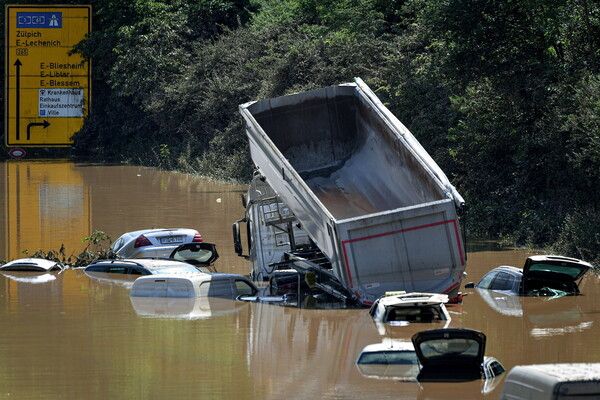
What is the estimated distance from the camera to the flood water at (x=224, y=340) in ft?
43.3

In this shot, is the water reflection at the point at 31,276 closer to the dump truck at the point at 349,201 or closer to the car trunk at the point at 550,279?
the dump truck at the point at 349,201

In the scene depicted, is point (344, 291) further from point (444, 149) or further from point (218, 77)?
point (218, 77)

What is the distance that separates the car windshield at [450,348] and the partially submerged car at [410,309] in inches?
136

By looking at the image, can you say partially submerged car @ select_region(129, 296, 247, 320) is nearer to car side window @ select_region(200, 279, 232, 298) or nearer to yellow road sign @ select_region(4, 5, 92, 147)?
car side window @ select_region(200, 279, 232, 298)

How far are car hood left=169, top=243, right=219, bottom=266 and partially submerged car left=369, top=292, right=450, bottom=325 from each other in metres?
7.79

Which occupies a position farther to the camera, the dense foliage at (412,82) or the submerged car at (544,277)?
the dense foliage at (412,82)

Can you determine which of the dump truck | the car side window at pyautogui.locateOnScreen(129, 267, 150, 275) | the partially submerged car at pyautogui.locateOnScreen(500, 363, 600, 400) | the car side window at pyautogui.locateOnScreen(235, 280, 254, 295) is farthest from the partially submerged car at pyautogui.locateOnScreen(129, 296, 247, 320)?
the partially submerged car at pyautogui.locateOnScreen(500, 363, 600, 400)

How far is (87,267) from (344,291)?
22.0ft

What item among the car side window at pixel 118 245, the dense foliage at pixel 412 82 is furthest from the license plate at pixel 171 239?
the dense foliage at pixel 412 82

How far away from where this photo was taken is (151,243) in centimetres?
2464

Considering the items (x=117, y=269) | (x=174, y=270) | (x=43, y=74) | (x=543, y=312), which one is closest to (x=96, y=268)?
(x=117, y=269)

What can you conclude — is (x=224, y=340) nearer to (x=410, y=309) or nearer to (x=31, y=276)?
(x=410, y=309)

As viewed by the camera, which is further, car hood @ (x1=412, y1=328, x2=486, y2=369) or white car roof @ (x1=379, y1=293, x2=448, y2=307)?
white car roof @ (x1=379, y1=293, x2=448, y2=307)

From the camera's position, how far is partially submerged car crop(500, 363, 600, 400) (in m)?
8.63
